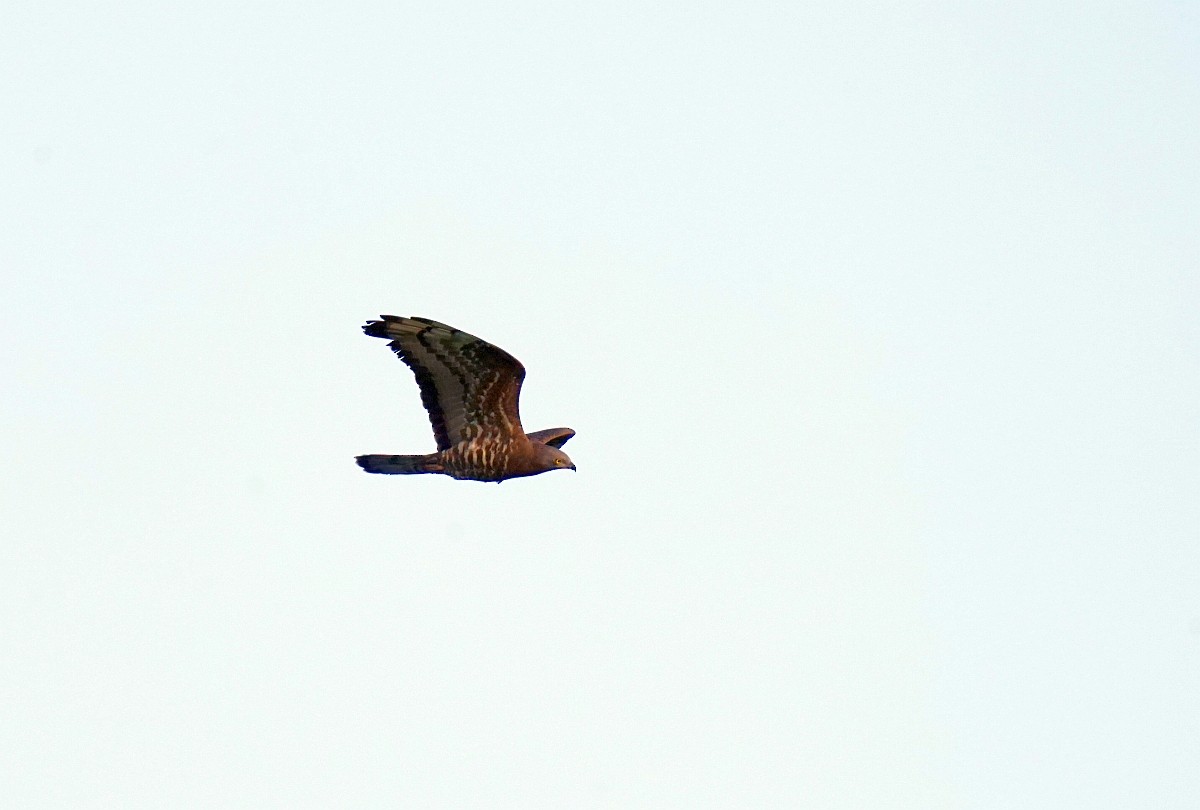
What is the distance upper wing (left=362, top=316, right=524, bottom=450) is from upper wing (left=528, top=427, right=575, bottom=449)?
4.01 ft

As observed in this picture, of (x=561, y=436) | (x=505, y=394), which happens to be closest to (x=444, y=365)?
(x=505, y=394)

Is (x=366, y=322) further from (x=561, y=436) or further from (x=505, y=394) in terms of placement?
(x=561, y=436)

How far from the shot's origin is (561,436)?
26062mm

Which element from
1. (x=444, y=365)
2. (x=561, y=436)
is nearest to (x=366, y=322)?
(x=444, y=365)

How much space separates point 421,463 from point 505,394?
4.18ft

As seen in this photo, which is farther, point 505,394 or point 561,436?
point 561,436

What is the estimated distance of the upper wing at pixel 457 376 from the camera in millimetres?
23234

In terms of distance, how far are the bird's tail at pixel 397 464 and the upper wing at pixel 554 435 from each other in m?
1.59

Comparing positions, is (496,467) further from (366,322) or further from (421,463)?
(366,322)

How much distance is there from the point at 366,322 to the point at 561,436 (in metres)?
3.73

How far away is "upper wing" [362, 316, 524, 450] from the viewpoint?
915 inches

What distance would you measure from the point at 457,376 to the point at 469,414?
557 mm

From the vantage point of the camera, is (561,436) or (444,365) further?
(561,436)

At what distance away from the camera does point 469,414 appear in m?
24.3
